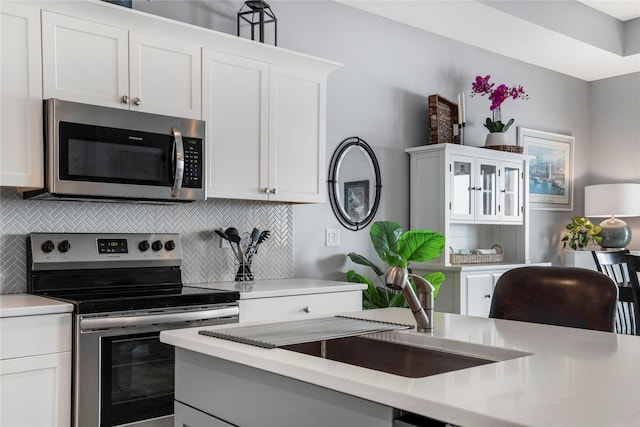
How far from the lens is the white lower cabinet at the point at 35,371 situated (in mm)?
2141

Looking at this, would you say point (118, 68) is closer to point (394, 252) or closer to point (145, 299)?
point (145, 299)

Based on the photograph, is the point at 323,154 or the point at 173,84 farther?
the point at 323,154

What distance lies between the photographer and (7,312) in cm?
212

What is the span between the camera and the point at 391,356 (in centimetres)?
158

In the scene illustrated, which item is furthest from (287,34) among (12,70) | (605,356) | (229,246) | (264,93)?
(605,356)

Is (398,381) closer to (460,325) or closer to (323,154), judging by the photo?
(460,325)

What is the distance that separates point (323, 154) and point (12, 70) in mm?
1657

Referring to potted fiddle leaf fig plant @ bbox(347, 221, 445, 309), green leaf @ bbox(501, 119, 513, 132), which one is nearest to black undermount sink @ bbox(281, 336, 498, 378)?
potted fiddle leaf fig plant @ bbox(347, 221, 445, 309)

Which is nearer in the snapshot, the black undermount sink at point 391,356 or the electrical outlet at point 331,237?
the black undermount sink at point 391,356

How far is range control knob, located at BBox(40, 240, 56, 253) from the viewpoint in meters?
2.67

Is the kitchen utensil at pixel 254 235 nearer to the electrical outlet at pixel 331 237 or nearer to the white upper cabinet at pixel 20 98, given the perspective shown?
the electrical outlet at pixel 331 237

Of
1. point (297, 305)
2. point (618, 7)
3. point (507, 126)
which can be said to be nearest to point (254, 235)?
point (297, 305)

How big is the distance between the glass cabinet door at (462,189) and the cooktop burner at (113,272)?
2011 mm

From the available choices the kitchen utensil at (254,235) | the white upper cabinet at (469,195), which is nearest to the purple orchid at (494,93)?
the white upper cabinet at (469,195)
